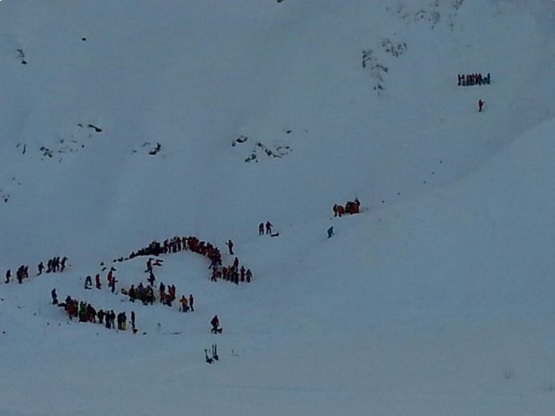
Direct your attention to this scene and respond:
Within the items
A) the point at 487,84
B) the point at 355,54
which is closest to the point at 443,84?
the point at 487,84

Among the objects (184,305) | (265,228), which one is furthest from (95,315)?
(265,228)

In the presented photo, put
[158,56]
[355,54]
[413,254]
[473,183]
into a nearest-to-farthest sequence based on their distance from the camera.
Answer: [413,254] < [473,183] < [355,54] < [158,56]

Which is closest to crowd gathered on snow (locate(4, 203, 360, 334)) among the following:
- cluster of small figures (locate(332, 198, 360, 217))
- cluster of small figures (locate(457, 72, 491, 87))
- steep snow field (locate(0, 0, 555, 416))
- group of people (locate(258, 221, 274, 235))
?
cluster of small figures (locate(332, 198, 360, 217))

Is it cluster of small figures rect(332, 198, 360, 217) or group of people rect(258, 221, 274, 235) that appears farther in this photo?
group of people rect(258, 221, 274, 235)

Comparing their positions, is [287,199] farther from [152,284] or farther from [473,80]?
[152,284]

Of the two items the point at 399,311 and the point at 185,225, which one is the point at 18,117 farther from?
the point at 399,311

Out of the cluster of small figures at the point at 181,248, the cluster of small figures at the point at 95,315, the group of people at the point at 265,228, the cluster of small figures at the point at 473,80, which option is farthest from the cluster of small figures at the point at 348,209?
the cluster of small figures at the point at 473,80

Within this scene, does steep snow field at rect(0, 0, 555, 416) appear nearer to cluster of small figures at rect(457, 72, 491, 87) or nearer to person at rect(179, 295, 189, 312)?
person at rect(179, 295, 189, 312)
